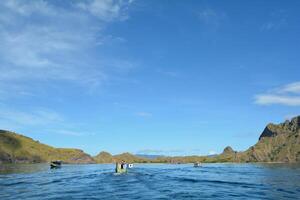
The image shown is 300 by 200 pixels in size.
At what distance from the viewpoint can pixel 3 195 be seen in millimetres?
83625

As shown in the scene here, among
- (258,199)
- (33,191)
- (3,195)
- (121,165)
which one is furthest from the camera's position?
(121,165)

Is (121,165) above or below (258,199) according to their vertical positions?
above

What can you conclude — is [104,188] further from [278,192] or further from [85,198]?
[278,192]

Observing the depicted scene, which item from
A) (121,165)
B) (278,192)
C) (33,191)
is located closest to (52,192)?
(33,191)

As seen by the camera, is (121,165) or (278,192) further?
(121,165)

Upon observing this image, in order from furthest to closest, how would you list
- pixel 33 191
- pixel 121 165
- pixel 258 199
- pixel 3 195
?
pixel 121 165
pixel 33 191
pixel 3 195
pixel 258 199

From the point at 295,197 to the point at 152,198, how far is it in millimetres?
25524

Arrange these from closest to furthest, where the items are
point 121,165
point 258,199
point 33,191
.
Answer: point 258,199
point 33,191
point 121,165

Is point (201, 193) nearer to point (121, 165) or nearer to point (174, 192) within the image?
point (174, 192)

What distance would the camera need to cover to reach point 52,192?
291 ft

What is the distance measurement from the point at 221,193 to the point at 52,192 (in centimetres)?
3435

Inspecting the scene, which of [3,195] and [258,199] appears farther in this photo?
[3,195]

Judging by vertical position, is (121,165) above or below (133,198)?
above

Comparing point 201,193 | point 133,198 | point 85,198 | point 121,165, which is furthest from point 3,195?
point 121,165
